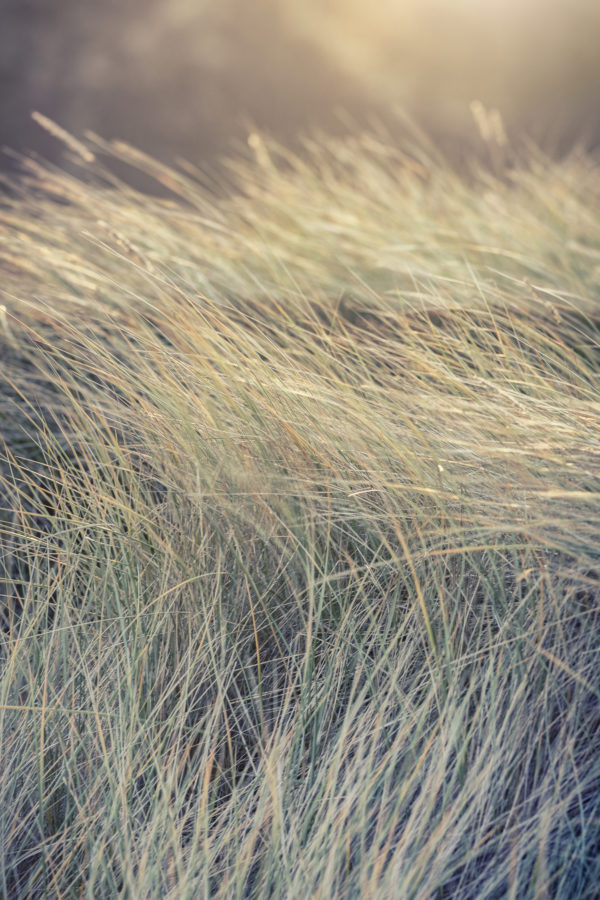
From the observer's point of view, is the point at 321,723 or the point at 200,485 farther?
the point at 200,485

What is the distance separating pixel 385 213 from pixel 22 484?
1.44 metres

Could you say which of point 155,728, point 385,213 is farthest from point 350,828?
point 385,213

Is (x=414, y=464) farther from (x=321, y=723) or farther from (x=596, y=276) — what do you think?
(x=596, y=276)

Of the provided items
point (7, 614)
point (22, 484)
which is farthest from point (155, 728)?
point (22, 484)

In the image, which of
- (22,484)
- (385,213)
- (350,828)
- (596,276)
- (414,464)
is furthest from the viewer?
(385,213)

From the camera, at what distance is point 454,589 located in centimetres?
81

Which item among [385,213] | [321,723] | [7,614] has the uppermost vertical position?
[385,213]

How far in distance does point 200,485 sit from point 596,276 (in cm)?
120

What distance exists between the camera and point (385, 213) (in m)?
2.23

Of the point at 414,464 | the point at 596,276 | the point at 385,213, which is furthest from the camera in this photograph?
the point at 385,213

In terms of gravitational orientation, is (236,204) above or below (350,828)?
above

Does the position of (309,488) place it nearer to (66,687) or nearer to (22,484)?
(66,687)

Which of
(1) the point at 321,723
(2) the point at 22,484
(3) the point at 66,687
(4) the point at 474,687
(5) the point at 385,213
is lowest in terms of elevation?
(2) the point at 22,484

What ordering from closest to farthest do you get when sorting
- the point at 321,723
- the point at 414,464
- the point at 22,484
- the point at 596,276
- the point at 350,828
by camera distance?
1. the point at 350,828
2. the point at 321,723
3. the point at 414,464
4. the point at 22,484
5. the point at 596,276
